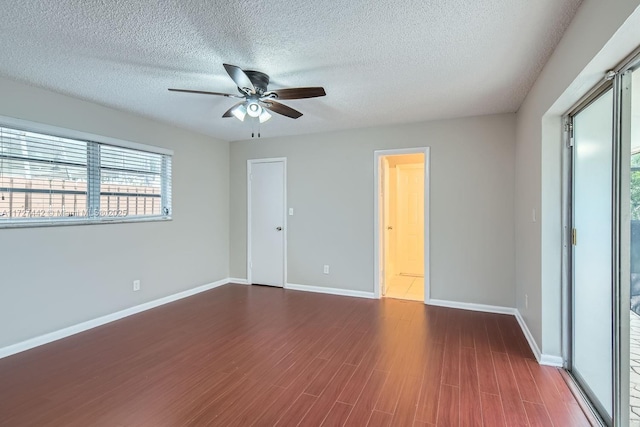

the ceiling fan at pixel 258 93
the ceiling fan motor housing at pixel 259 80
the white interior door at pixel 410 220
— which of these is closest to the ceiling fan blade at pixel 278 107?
the ceiling fan at pixel 258 93

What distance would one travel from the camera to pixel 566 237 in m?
2.48

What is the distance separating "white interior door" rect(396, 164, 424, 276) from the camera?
593 centimetres

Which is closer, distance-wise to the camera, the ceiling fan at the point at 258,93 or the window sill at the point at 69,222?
the ceiling fan at the point at 258,93

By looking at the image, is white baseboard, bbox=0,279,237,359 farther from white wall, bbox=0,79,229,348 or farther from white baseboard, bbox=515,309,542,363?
white baseboard, bbox=515,309,542,363

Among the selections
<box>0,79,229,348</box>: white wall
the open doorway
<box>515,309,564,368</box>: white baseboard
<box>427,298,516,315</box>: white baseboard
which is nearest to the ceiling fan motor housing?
<box>0,79,229,348</box>: white wall

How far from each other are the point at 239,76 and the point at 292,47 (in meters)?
0.42

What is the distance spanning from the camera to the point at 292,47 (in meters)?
2.21

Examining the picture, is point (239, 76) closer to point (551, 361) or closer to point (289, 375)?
point (289, 375)

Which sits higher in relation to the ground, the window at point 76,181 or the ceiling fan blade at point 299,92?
the ceiling fan blade at point 299,92

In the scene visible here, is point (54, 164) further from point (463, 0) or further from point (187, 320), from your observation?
point (463, 0)

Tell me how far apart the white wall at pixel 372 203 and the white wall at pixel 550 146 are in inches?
9.7

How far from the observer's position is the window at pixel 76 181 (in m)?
2.82

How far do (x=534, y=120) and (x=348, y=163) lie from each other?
2307 mm

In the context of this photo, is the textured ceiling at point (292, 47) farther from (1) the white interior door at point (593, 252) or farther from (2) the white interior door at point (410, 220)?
(2) the white interior door at point (410, 220)
